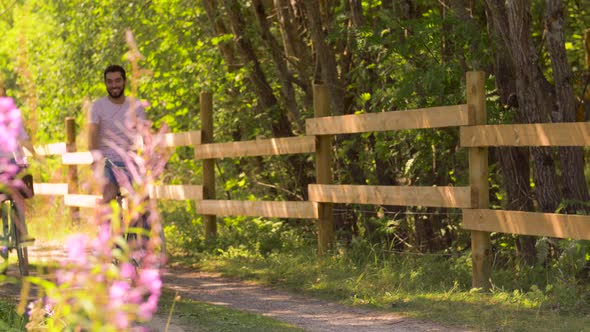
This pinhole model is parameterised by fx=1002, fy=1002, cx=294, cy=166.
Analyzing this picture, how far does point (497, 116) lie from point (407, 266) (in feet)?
5.31

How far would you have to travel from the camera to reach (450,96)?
9727mm

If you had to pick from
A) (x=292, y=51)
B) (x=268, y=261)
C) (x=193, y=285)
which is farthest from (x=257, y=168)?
(x=193, y=285)

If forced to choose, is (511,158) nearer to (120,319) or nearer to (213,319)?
(213,319)

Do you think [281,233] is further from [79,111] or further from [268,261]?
[79,111]

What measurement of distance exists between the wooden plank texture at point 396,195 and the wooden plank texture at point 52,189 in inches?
258

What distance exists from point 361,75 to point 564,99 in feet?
10.1

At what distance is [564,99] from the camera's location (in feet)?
28.8

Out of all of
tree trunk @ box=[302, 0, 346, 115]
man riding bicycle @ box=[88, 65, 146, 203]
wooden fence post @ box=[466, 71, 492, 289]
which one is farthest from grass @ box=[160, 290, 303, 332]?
tree trunk @ box=[302, 0, 346, 115]

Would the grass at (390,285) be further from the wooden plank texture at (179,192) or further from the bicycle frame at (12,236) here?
the wooden plank texture at (179,192)

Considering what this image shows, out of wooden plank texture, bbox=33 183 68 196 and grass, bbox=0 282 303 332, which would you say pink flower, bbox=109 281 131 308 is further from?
wooden plank texture, bbox=33 183 68 196

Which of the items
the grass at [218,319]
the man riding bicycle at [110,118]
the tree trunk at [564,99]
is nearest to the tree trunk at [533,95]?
the tree trunk at [564,99]

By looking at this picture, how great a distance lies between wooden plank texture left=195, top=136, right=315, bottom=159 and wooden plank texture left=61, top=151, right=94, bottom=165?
2.95m

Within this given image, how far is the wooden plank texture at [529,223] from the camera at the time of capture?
720cm

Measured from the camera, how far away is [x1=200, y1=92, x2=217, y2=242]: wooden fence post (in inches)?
494
